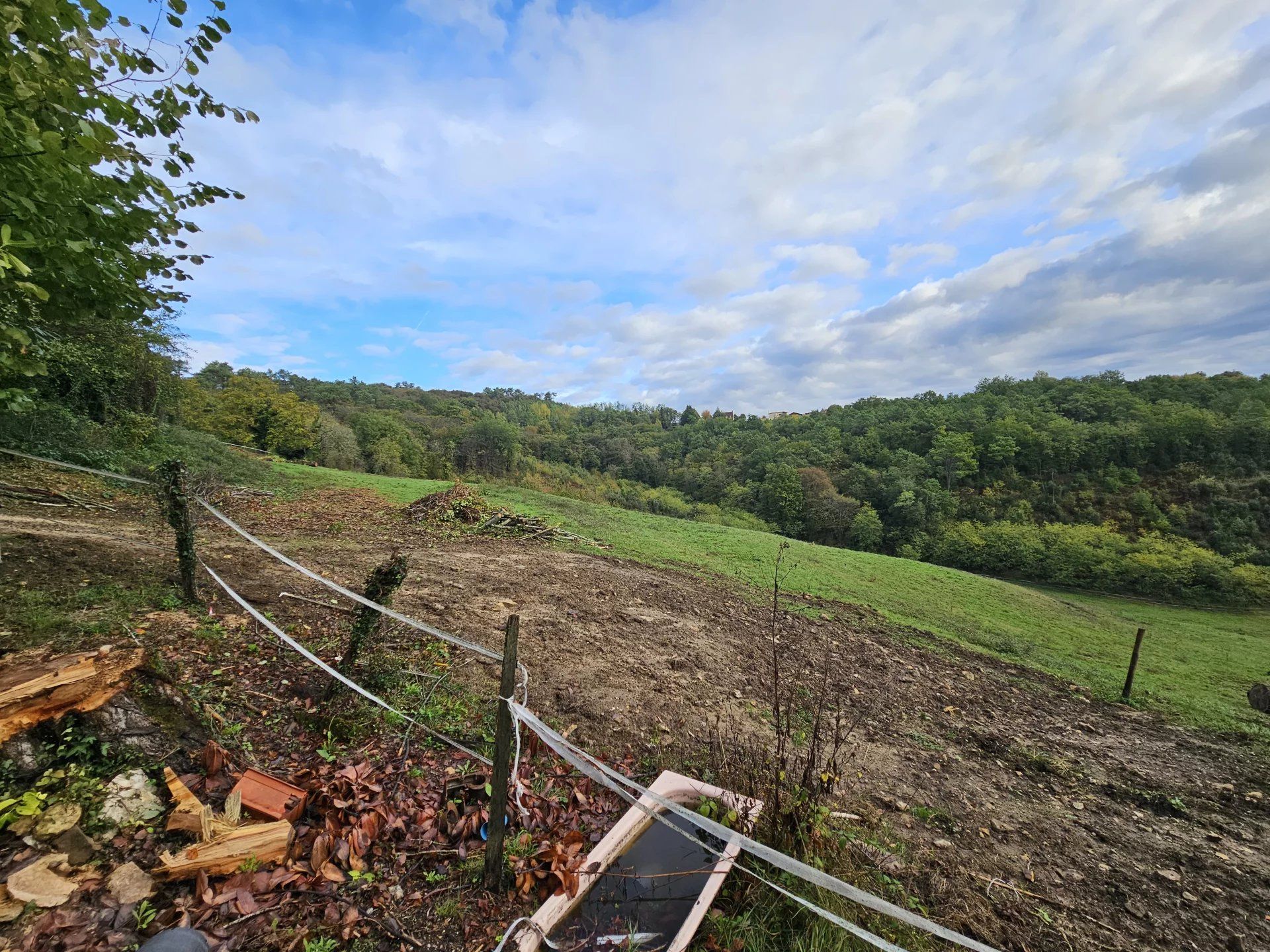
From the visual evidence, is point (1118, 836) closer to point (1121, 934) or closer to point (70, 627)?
point (1121, 934)

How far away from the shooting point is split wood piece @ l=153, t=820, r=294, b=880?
2025 mm

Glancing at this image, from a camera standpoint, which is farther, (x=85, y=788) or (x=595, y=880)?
(x=595, y=880)

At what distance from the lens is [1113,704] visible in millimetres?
7906

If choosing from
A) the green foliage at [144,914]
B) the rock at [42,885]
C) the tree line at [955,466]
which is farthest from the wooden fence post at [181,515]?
the tree line at [955,466]

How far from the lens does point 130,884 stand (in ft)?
6.37

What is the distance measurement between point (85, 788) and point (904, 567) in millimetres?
20798

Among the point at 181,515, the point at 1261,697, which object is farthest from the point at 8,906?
the point at 1261,697

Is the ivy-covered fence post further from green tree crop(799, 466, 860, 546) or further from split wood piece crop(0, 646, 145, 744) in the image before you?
green tree crop(799, 466, 860, 546)

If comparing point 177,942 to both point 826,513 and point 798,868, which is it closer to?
point 798,868

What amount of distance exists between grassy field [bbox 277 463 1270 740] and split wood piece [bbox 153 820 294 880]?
33.0 ft

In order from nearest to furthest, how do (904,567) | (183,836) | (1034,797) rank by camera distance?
(183,836) → (1034,797) → (904,567)

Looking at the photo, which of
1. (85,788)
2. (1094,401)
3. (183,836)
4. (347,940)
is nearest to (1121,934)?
(347,940)

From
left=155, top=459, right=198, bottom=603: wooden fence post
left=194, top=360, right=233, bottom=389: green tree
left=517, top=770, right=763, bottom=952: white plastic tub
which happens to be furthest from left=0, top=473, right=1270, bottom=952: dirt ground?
left=194, top=360, right=233, bottom=389: green tree

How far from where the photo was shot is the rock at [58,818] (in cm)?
195
